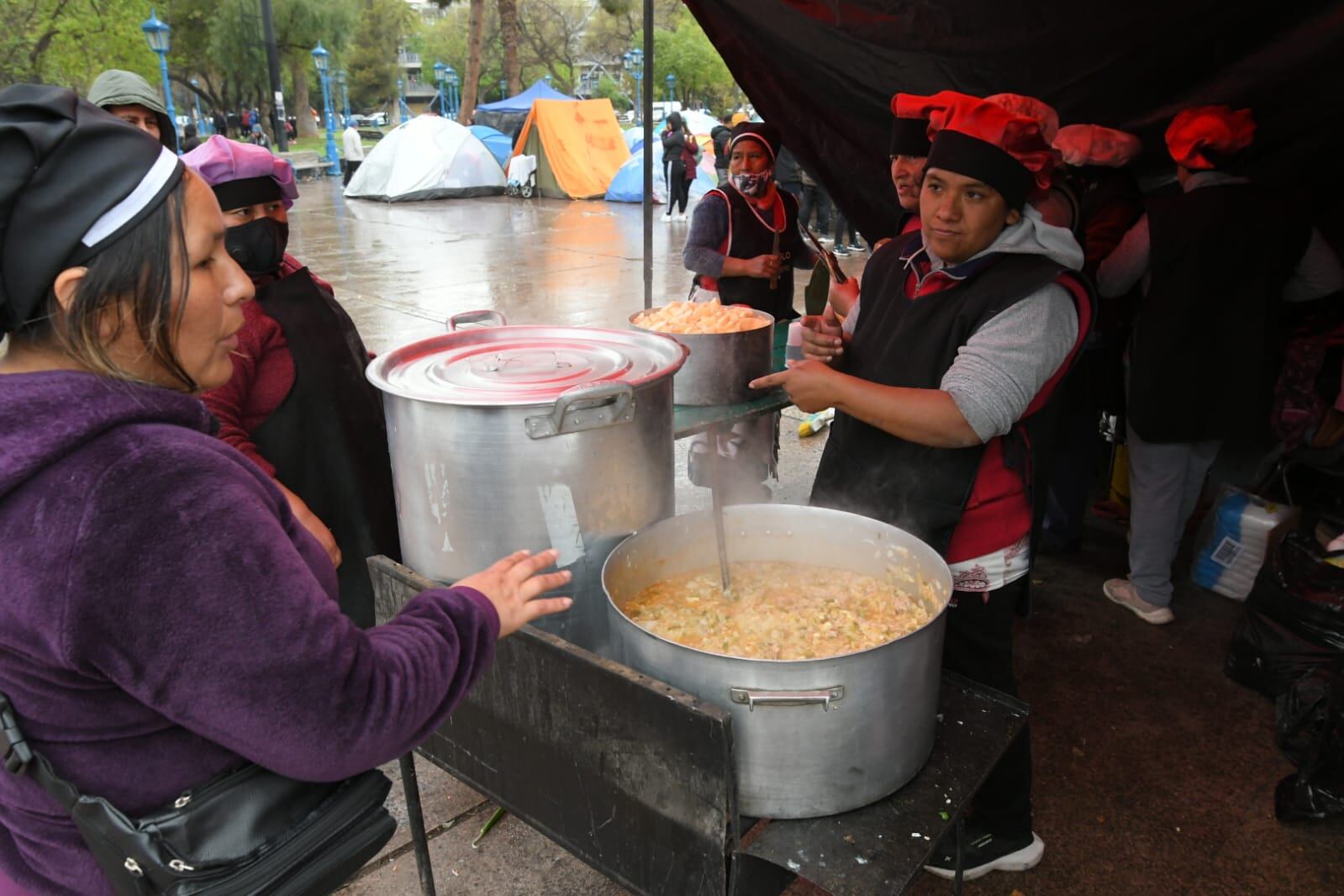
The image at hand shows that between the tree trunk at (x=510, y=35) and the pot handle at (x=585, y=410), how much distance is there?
3048 cm

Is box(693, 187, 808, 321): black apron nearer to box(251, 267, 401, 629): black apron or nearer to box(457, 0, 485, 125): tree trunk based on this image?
box(251, 267, 401, 629): black apron

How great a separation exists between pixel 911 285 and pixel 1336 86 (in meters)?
1.83

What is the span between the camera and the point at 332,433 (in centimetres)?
223

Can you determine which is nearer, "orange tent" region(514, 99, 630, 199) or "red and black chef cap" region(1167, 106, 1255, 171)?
"red and black chef cap" region(1167, 106, 1255, 171)

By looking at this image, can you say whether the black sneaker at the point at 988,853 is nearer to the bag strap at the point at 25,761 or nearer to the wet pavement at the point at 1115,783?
the wet pavement at the point at 1115,783

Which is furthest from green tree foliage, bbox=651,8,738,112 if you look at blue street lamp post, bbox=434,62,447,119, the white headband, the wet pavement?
the white headband

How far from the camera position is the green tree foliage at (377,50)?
57.1m

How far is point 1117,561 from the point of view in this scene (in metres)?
A: 4.20

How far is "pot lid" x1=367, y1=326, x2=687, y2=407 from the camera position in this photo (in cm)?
162

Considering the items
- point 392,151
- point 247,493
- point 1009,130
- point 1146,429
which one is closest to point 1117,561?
point 1146,429

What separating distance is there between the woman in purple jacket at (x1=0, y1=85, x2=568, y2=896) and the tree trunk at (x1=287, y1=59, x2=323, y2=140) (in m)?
52.3

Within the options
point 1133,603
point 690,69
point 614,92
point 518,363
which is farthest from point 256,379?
point 614,92

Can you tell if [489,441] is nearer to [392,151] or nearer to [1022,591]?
[1022,591]

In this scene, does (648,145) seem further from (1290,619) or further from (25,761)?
(25,761)
